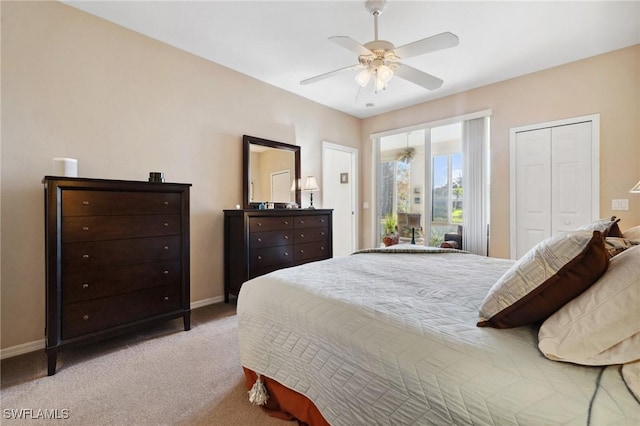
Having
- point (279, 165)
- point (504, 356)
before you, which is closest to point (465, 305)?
point (504, 356)

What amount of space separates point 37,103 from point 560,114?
523cm

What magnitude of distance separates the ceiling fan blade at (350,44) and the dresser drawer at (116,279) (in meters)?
2.23

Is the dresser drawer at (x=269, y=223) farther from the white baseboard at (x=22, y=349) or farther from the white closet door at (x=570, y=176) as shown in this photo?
the white closet door at (x=570, y=176)

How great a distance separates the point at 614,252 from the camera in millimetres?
1150

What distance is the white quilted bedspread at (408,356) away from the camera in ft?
2.37

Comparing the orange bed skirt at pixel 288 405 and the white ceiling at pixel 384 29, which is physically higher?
the white ceiling at pixel 384 29

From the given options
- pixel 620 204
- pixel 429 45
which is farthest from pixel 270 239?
pixel 620 204

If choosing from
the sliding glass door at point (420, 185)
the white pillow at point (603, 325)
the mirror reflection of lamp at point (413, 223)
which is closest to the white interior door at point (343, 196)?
the sliding glass door at point (420, 185)

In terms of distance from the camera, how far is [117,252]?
87.0 inches

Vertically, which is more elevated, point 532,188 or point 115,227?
point 532,188

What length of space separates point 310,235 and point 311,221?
18 centimetres

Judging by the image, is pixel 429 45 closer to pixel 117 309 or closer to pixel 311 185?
pixel 311 185

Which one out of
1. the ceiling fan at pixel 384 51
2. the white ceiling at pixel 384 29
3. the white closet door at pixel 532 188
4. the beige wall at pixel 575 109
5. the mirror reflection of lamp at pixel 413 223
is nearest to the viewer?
the ceiling fan at pixel 384 51

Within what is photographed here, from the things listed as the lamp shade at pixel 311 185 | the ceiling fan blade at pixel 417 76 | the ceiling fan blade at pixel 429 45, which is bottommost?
the lamp shade at pixel 311 185
